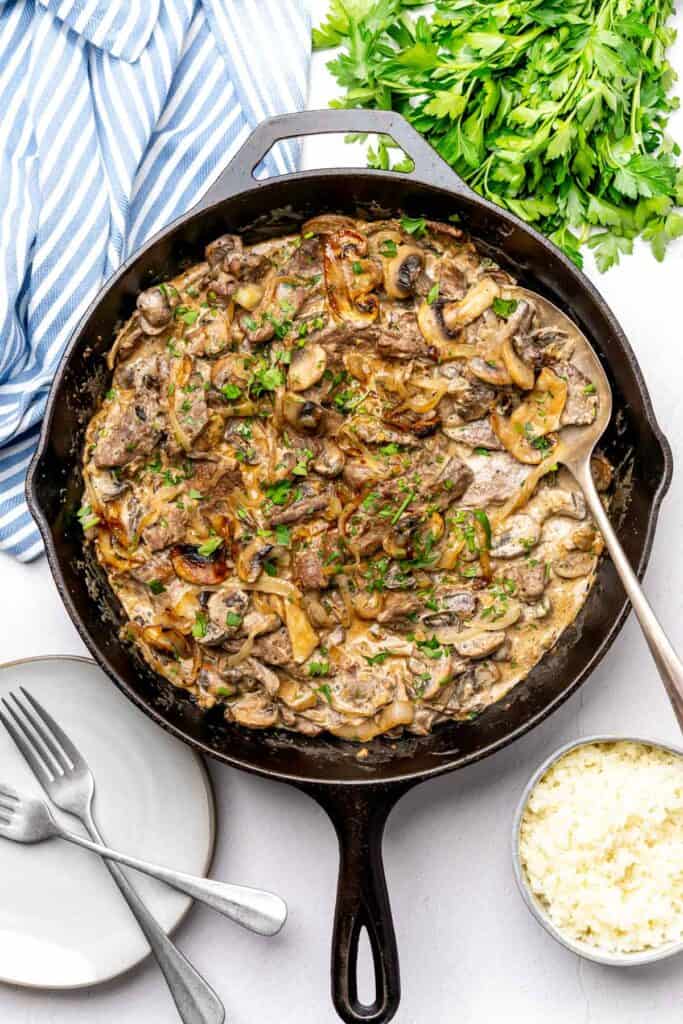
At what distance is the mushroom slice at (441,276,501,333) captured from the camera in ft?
12.7

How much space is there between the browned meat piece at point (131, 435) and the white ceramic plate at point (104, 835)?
807 millimetres

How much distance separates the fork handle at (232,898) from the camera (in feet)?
12.8

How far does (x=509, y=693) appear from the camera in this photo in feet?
13.0

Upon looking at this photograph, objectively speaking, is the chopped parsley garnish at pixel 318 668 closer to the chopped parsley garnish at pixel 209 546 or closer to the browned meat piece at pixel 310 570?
the browned meat piece at pixel 310 570

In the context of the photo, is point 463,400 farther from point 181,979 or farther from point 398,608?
point 181,979

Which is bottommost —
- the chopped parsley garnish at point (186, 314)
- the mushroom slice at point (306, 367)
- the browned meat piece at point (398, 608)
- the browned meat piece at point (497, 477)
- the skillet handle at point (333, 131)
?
the browned meat piece at point (398, 608)

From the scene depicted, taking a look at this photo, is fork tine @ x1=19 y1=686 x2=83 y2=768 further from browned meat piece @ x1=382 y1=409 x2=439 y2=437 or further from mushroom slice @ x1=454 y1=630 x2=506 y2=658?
browned meat piece @ x1=382 y1=409 x2=439 y2=437

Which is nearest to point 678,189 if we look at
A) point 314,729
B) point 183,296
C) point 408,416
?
point 408,416

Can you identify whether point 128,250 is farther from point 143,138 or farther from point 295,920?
point 295,920

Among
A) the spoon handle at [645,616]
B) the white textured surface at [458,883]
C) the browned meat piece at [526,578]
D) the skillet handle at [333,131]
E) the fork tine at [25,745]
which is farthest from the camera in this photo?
the white textured surface at [458,883]

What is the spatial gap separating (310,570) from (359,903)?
1142 millimetres

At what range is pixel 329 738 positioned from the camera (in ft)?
13.1

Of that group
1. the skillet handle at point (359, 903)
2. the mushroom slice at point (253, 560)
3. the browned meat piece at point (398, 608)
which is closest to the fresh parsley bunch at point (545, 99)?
the browned meat piece at point (398, 608)

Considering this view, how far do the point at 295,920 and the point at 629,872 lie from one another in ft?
4.22
